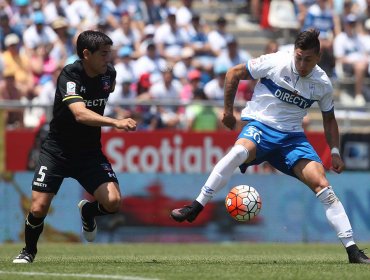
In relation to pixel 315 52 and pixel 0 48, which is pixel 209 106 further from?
pixel 315 52

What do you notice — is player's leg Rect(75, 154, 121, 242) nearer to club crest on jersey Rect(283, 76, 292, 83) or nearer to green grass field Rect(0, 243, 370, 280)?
green grass field Rect(0, 243, 370, 280)

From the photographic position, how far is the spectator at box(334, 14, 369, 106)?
21609 mm

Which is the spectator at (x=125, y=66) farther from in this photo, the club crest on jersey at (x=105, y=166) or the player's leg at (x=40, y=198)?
the player's leg at (x=40, y=198)

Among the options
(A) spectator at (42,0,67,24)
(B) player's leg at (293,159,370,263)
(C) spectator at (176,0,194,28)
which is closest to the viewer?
(B) player's leg at (293,159,370,263)

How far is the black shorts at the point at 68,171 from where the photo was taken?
1121cm

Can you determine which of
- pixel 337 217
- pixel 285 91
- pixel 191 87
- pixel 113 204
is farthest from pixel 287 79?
pixel 191 87

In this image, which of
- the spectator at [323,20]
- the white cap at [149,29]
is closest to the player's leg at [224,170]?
the white cap at [149,29]

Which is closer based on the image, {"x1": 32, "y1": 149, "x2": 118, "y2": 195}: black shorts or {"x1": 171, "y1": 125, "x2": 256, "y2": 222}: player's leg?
{"x1": 32, "y1": 149, "x2": 118, "y2": 195}: black shorts

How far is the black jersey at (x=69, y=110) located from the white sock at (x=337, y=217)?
2.50 m

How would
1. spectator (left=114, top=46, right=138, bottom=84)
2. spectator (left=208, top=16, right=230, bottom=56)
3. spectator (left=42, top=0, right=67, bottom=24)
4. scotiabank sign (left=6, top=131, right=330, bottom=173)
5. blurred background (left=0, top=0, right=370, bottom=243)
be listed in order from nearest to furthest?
blurred background (left=0, top=0, right=370, bottom=243) < scotiabank sign (left=6, top=131, right=330, bottom=173) < spectator (left=114, top=46, right=138, bottom=84) < spectator (left=42, top=0, right=67, bottom=24) < spectator (left=208, top=16, right=230, bottom=56)

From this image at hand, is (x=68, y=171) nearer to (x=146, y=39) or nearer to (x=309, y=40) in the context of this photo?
(x=309, y=40)

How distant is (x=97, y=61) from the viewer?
36.1 ft

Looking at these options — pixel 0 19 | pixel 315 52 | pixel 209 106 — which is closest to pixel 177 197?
pixel 209 106

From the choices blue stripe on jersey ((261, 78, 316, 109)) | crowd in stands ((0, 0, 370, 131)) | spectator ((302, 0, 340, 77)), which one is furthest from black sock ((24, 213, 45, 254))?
spectator ((302, 0, 340, 77))
